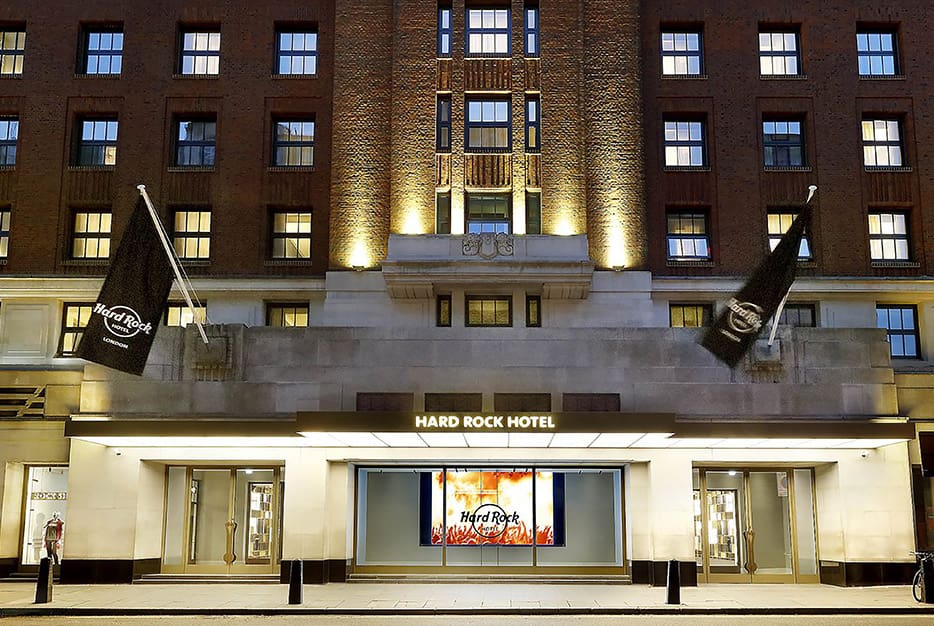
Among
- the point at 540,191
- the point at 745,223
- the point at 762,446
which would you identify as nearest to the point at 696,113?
the point at 745,223

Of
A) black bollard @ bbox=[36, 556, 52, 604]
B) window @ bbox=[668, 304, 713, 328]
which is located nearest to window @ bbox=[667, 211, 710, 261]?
window @ bbox=[668, 304, 713, 328]

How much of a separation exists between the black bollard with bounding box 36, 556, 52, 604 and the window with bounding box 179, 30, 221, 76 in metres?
19.9

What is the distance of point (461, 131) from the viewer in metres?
34.9

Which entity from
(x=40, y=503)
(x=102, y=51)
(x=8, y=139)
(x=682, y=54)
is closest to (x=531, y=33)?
(x=682, y=54)

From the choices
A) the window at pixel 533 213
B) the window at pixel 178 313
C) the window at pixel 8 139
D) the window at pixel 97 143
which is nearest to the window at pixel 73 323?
the window at pixel 178 313

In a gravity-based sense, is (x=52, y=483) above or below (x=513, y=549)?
above

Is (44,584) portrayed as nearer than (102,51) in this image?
Yes

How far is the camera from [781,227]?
118 feet

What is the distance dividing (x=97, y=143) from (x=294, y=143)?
23.7ft

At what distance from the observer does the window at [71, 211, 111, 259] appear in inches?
1407

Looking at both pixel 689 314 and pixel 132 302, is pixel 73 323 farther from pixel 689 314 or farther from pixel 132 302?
pixel 689 314

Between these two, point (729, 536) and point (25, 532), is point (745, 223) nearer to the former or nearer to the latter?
point (729, 536)

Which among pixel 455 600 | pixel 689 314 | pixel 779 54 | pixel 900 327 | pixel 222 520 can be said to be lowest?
pixel 455 600

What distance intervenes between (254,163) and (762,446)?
20.2 metres
